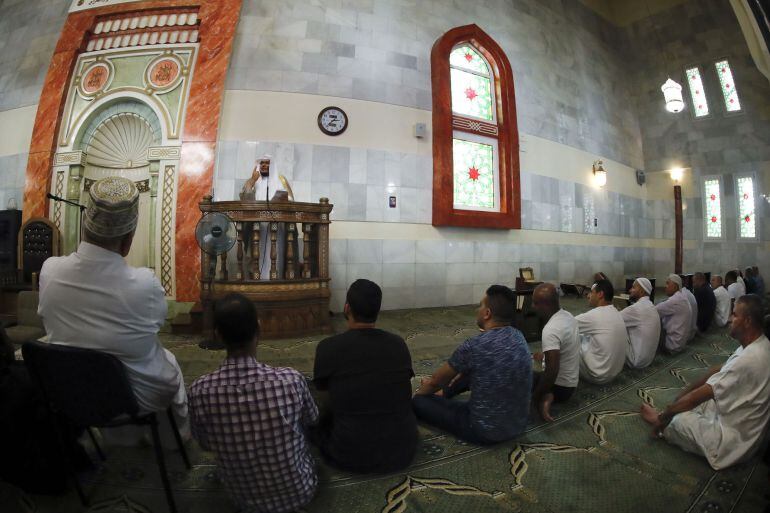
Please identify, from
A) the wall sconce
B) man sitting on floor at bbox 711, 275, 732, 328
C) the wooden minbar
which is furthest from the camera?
the wall sconce

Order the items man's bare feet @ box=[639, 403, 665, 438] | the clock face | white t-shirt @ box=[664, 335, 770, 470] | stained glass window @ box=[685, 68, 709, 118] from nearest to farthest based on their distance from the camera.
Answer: white t-shirt @ box=[664, 335, 770, 470], man's bare feet @ box=[639, 403, 665, 438], the clock face, stained glass window @ box=[685, 68, 709, 118]

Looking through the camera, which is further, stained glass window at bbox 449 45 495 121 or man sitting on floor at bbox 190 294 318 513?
stained glass window at bbox 449 45 495 121

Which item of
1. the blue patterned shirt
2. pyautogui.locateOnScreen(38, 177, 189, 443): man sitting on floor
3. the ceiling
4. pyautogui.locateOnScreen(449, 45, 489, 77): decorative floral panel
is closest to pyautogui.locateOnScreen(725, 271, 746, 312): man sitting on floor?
pyautogui.locateOnScreen(449, 45, 489, 77): decorative floral panel

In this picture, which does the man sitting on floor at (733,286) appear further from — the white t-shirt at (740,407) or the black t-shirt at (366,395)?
the black t-shirt at (366,395)

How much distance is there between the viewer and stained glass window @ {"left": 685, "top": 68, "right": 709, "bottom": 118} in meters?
8.86

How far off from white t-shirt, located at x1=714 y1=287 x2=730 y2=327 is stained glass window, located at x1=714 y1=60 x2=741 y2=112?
22.5ft

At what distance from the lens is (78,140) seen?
561cm

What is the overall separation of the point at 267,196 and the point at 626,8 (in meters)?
11.4

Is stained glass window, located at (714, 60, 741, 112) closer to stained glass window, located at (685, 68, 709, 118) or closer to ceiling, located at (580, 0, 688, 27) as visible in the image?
stained glass window, located at (685, 68, 709, 118)

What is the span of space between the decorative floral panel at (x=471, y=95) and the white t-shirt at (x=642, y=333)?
182 inches

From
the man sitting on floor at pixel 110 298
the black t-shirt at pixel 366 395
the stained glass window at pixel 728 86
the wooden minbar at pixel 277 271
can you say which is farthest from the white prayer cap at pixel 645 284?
the stained glass window at pixel 728 86

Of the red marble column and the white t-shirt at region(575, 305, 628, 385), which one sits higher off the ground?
the red marble column

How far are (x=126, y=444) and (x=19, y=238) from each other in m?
5.52

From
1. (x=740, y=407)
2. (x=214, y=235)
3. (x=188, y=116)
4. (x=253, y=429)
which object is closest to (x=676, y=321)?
(x=740, y=407)
